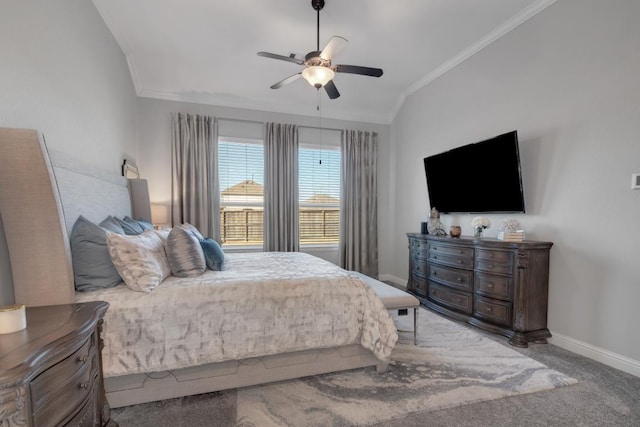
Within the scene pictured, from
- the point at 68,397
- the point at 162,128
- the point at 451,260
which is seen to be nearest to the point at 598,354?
the point at 451,260

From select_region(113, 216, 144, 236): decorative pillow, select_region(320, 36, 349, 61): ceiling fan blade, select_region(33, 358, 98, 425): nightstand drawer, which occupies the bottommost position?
select_region(33, 358, 98, 425): nightstand drawer

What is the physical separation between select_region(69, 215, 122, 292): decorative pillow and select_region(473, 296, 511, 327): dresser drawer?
324 cm

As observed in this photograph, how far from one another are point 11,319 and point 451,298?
3.59 m

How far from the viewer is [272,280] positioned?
2.07m

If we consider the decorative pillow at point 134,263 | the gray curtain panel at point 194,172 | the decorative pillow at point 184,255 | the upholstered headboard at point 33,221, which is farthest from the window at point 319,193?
the upholstered headboard at point 33,221

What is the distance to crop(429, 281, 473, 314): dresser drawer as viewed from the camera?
321cm

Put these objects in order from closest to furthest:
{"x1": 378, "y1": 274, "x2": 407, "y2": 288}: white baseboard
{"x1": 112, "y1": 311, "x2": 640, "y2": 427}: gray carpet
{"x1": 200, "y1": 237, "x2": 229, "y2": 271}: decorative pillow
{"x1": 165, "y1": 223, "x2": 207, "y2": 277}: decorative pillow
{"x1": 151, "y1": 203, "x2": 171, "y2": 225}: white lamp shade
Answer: {"x1": 112, "y1": 311, "x2": 640, "y2": 427}: gray carpet
{"x1": 165, "y1": 223, "x2": 207, "y2": 277}: decorative pillow
{"x1": 200, "y1": 237, "x2": 229, "y2": 271}: decorative pillow
{"x1": 151, "y1": 203, "x2": 171, "y2": 225}: white lamp shade
{"x1": 378, "y1": 274, "x2": 407, "y2": 288}: white baseboard

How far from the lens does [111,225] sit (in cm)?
231

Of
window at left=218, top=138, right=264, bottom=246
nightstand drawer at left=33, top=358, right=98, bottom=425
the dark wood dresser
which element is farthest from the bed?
window at left=218, top=138, right=264, bottom=246

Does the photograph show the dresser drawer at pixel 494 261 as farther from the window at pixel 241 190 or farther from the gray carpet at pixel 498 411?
the window at pixel 241 190

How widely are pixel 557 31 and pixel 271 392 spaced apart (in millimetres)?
Answer: 3906

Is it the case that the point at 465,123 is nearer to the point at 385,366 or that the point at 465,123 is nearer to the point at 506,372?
the point at 506,372

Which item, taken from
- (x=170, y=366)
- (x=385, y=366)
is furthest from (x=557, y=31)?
(x=170, y=366)

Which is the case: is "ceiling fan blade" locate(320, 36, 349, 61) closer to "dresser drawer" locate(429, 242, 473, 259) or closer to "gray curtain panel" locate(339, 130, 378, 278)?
"dresser drawer" locate(429, 242, 473, 259)
